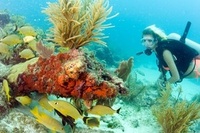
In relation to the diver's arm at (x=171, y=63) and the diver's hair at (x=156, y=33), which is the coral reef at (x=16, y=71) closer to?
the diver's arm at (x=171, y=63)

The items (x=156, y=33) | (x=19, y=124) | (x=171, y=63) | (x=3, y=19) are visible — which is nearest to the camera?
(x=19, y=124)

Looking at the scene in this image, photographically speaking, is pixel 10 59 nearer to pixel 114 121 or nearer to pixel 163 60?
pixel 114 121

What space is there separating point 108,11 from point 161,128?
3.09m

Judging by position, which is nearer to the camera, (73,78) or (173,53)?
(73,78)

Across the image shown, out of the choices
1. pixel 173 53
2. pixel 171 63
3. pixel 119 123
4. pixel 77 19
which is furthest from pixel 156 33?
pixel 77 19

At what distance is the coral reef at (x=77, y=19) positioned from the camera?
4551 millimetres

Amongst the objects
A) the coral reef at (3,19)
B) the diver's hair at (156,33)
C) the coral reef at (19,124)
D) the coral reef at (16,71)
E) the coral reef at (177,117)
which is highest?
the coral reef at (3,19)

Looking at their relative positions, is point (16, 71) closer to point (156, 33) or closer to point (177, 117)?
point (177, 117)

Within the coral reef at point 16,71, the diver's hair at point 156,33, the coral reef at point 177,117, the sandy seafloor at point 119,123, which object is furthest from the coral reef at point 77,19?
the diver's hair at point 156,33

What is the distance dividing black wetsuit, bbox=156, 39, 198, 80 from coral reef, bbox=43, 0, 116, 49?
2.97m

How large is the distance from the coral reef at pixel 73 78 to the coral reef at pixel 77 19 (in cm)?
92

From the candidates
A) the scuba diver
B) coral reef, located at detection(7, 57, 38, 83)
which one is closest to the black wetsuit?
the scuba diver

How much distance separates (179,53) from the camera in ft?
24.5

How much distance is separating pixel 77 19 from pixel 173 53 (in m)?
3.79
